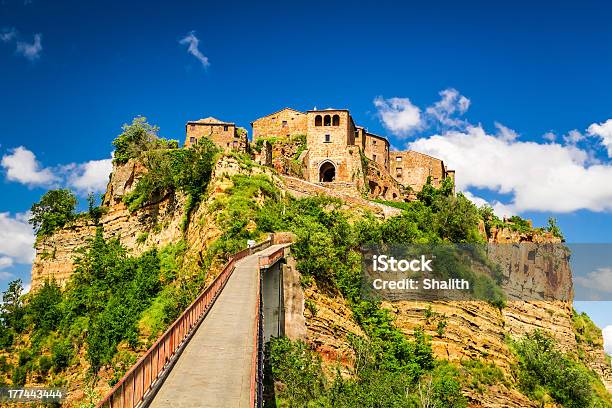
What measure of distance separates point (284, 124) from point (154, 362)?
49.2m

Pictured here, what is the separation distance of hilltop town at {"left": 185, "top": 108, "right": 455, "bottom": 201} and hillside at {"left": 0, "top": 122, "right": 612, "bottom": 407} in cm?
681

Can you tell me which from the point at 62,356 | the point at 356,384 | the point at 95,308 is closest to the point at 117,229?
the point at 95,308

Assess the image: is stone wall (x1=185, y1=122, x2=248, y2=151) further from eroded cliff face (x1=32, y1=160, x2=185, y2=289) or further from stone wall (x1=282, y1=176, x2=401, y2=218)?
stone wall (x1=282, y1=176, x2=401, y2=218)

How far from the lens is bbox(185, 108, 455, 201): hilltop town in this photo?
179 ft

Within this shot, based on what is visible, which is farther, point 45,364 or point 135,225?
point 135,225

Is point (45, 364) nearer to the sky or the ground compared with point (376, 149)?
nearer to the ground

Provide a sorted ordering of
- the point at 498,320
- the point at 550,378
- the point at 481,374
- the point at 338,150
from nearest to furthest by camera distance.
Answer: the point at 481,374 → the point at 550,378 → the point at 498,320 → the point at 338,150

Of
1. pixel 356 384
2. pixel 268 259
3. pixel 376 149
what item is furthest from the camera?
pixel 376 149

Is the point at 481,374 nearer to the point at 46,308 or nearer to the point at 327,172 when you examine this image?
the point at 327,172

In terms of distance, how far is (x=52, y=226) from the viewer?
47.9 meters

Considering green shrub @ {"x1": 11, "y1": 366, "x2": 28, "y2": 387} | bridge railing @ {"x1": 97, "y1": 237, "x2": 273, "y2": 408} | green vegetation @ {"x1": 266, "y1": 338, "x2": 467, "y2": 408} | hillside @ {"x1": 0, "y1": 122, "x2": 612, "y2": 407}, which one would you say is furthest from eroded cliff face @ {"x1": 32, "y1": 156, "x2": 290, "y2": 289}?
bridge railing @ {"x1": 97, "y1": 237, "x2": 273, "y2": 408}

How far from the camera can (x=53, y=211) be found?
160 ft

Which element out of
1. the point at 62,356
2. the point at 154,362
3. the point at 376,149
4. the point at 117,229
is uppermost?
the point at 376,149

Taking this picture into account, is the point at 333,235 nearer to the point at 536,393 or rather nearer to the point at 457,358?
the point at 457,358
